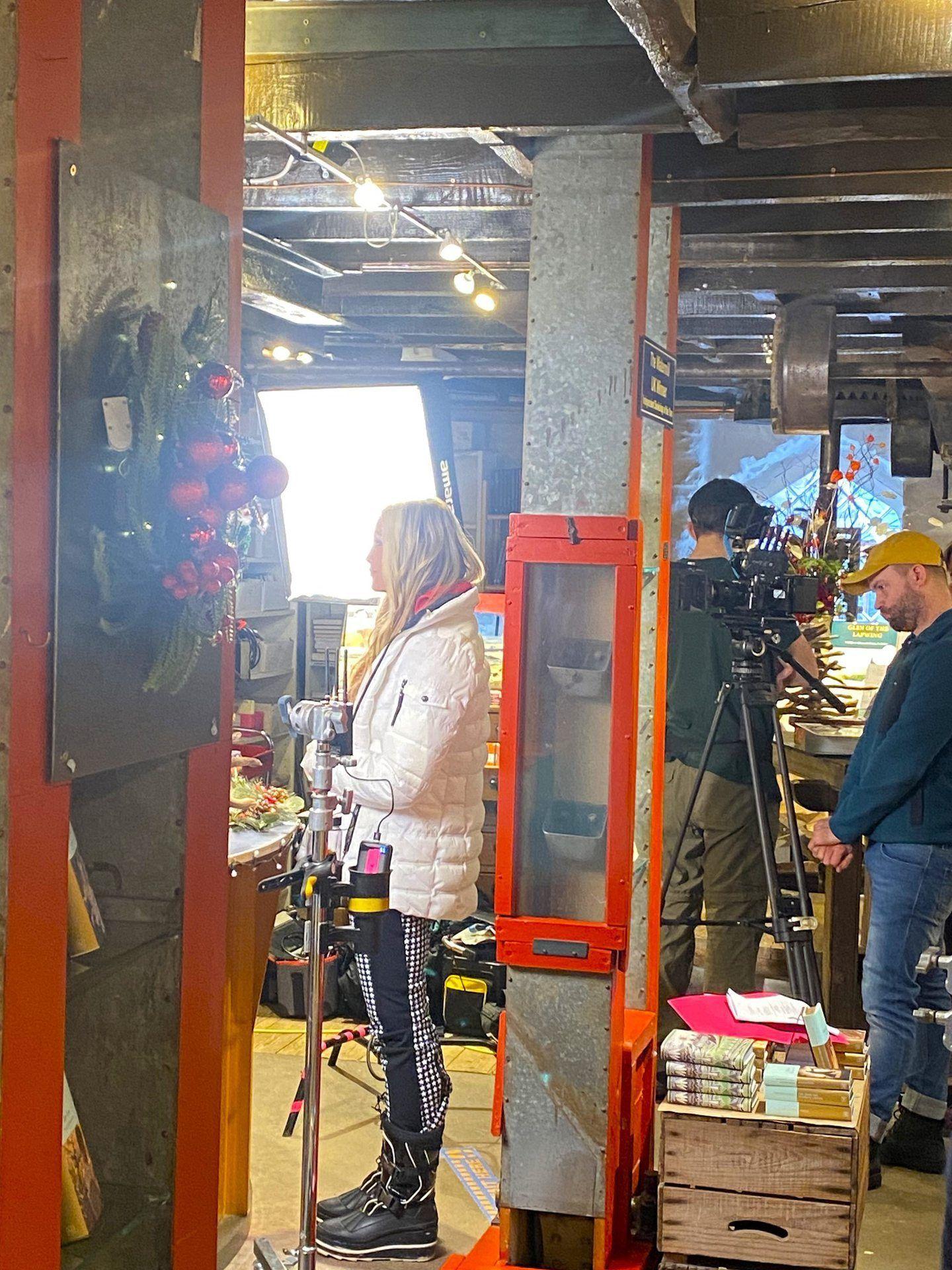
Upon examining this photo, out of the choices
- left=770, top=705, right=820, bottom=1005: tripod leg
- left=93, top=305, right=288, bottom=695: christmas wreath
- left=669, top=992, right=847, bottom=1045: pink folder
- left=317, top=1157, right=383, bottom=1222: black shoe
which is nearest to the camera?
left=93, top=305, right=288, bottom=695: christmas wreath

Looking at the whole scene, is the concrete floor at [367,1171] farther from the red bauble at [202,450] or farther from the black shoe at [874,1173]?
the red bauble at [202,450]

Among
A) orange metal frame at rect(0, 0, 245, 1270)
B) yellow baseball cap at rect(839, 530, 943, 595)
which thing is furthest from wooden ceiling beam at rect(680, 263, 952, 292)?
orange metal frame at rect(0, 0, 245, 1270)

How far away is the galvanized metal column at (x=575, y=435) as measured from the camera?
323cm

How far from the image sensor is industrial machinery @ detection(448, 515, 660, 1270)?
10.7ft

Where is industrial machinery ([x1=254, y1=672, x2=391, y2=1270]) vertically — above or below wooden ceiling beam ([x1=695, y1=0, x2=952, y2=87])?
below

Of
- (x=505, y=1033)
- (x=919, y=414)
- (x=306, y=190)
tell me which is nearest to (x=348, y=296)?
(x=306, y=190)

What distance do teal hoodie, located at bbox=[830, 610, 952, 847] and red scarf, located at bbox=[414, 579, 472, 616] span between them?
127 cm

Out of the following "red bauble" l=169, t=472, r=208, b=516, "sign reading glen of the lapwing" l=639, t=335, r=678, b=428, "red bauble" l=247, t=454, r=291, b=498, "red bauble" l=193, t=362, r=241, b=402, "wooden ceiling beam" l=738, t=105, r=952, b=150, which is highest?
"wooden ceiling beam" l=738, t=105, r=952, b=150

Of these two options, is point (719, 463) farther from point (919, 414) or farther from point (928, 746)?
point (928, 746)

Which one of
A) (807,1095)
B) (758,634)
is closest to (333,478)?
(758,634)

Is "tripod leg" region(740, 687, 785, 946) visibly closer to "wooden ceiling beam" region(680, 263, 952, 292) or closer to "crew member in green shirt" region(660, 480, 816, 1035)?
"crew member in green shirt" region(660, 480, 816, 1035)

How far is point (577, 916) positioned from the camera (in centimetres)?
332

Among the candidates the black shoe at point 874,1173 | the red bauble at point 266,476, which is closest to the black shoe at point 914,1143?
the black shoe at point 874,1173

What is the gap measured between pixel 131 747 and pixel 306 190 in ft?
8.53
